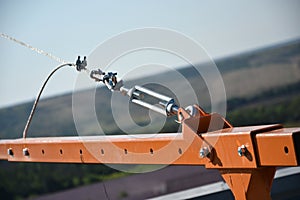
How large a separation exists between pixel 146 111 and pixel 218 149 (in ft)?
0.80

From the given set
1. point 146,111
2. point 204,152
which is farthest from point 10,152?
point 204,152

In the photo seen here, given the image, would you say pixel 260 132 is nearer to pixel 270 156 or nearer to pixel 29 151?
pixel 270 156

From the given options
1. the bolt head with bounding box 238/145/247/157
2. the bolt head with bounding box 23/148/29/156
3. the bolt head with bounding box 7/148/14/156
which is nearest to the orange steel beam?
the bolt head with bounding box 238/145/247/157

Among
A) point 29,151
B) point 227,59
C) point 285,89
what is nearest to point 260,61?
point 227,59

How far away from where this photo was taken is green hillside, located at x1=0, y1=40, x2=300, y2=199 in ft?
4.29

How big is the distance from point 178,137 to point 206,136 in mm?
59

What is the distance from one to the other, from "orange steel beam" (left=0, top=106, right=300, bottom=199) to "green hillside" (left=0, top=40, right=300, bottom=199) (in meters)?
0.06

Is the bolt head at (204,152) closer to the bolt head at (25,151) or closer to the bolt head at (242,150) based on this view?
the bolt head at (242,150)

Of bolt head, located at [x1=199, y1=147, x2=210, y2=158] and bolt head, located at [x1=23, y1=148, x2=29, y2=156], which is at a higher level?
bolt head, located at [x1=199, y1=147, x2=210, y2=158]

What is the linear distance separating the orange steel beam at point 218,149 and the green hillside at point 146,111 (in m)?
0.06

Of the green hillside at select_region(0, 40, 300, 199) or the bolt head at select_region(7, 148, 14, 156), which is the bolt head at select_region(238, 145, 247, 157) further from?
the bolt head at select_region(7, 148, 14, 156)

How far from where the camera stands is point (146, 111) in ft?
4.03

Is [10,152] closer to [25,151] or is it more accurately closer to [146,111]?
[25,151]

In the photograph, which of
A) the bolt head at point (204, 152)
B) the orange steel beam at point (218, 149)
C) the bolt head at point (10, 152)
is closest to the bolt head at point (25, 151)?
the bolt head at point (10, 152)
